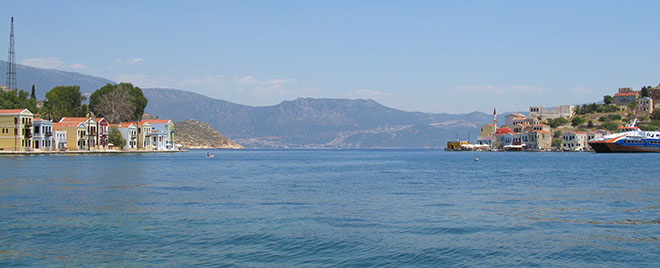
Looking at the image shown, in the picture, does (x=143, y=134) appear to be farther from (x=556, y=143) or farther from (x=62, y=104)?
(x=556, y=143)

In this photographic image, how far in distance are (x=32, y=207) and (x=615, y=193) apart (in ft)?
98.6

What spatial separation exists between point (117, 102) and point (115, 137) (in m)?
11.2

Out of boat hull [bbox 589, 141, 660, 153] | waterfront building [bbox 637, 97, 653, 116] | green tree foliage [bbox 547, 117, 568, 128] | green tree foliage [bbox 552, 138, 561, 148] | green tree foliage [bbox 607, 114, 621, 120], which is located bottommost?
boat hull [bbox 589, 141, 660, 153]

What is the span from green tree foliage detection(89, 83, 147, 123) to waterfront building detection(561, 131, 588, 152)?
4603 inches

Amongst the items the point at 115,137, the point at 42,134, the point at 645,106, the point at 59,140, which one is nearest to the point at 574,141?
the point at 645,106

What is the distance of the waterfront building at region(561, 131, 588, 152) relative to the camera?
17000 cm

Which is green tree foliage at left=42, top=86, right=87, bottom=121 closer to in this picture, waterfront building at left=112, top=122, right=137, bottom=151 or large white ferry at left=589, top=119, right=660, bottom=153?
waterfront building at left=112, top=122, right=137, bottom=151

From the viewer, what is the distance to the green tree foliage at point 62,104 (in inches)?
5113

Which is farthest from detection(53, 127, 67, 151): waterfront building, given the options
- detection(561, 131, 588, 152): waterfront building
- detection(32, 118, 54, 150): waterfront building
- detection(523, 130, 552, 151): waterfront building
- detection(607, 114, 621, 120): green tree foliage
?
detection(607, 114, 621, 120): green tree foliage

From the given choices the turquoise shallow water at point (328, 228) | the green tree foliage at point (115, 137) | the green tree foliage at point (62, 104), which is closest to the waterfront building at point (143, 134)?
the green tree foliage at point (115, 137)

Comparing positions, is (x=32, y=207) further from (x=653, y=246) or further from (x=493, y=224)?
(x=653, y=246)

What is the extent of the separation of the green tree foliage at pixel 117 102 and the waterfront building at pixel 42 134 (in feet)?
81.8

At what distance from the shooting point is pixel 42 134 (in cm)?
10981

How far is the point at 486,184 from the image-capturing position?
4175 centimetres
